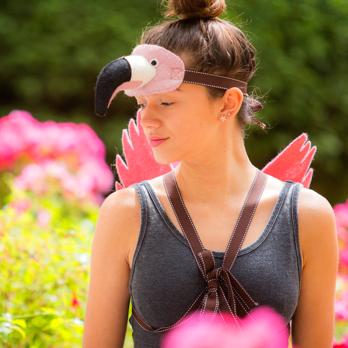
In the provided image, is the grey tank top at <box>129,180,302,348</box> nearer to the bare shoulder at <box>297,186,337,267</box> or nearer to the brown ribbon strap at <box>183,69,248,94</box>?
the bare shoulder at <box>297,186,337,267</box>

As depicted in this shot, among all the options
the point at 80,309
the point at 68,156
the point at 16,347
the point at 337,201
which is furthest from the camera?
the point at 337,201

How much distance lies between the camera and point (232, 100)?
76.2 inches

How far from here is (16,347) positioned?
7.63ft

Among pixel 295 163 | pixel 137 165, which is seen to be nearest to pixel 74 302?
pixel 137 165

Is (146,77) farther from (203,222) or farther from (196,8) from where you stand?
(203,222)

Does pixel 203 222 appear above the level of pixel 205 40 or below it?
below

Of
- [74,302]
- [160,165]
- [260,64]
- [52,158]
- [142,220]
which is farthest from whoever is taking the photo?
[260,64]

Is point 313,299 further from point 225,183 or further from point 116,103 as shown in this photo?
point 116,103

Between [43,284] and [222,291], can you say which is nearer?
[222,291]

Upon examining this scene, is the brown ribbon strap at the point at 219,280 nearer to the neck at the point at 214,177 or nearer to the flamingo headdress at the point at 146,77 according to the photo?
the neck at the point at 214,177

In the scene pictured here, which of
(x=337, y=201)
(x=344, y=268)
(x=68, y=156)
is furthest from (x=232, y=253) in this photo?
(x=337, y=201)

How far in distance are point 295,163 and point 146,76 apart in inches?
20.3

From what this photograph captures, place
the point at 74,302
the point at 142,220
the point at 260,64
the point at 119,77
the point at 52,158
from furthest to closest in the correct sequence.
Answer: the point at 260,64 → the point at 52,158 → the point at 74,302 → the point at 142,220 → the point at 119,77

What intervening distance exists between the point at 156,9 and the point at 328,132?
1428 millimetres
